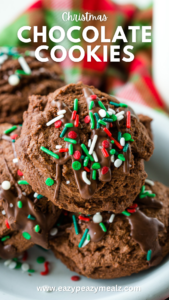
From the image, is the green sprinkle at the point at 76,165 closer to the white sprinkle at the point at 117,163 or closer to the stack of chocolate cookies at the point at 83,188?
the stack of chocolate cookies at the point at 83,188

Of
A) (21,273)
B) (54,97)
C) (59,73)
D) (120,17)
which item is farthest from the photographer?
(120,17)

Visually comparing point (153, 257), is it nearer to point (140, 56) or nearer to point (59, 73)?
point (59, 73)

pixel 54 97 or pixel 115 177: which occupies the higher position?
pixel 54 97

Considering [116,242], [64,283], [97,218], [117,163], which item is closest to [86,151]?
Result: [117,163]

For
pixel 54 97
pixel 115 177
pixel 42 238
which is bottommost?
pixel 42 238

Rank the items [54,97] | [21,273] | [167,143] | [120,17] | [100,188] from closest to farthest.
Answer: [100,188], [54,97], [21,273], [167,143], [120,17]

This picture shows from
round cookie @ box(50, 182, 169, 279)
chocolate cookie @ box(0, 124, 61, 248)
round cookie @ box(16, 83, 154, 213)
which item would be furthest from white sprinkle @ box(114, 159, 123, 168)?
chocolate cookie @ box(0, 124, 61, 248)

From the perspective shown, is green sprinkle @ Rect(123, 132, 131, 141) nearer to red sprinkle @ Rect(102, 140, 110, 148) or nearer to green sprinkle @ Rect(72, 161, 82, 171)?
red sprinkle @ Rect(102, 140, 110, 148)

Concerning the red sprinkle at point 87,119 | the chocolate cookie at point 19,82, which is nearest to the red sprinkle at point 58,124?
the red sprinkle at point 87,119

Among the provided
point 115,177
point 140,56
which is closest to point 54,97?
point 115,177
